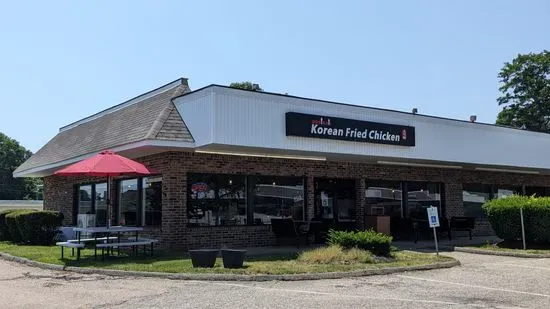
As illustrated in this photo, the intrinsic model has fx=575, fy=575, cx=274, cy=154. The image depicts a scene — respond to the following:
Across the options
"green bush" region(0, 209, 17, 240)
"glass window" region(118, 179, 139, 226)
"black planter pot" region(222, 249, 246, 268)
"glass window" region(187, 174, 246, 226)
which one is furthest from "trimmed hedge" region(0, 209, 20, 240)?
"black planter pot" region(222, 249, 246, 268)

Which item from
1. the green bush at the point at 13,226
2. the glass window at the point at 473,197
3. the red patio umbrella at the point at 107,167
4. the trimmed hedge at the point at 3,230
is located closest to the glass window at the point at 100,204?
the green bush at the point at 13,226

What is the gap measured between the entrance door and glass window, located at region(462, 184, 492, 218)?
256 inches

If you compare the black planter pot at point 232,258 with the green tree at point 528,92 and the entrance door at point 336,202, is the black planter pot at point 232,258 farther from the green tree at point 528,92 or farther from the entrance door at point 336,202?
the green tree at point 528,92

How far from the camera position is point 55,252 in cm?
1617

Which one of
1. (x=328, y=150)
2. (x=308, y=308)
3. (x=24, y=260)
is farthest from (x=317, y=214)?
(x=308, y=308)

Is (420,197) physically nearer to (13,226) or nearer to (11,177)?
(13,226)

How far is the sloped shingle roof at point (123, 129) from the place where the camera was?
1645 centimetres

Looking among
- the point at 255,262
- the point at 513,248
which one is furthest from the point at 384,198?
the point at 255,262

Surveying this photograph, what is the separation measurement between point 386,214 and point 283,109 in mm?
7831

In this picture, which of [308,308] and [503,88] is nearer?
[308,308]

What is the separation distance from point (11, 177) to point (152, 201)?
71432 millimetres

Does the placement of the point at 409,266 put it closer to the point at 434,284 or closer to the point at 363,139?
the point at 434,284

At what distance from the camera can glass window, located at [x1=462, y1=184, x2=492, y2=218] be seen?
994 inches

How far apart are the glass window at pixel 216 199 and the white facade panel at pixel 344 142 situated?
1.97 m
